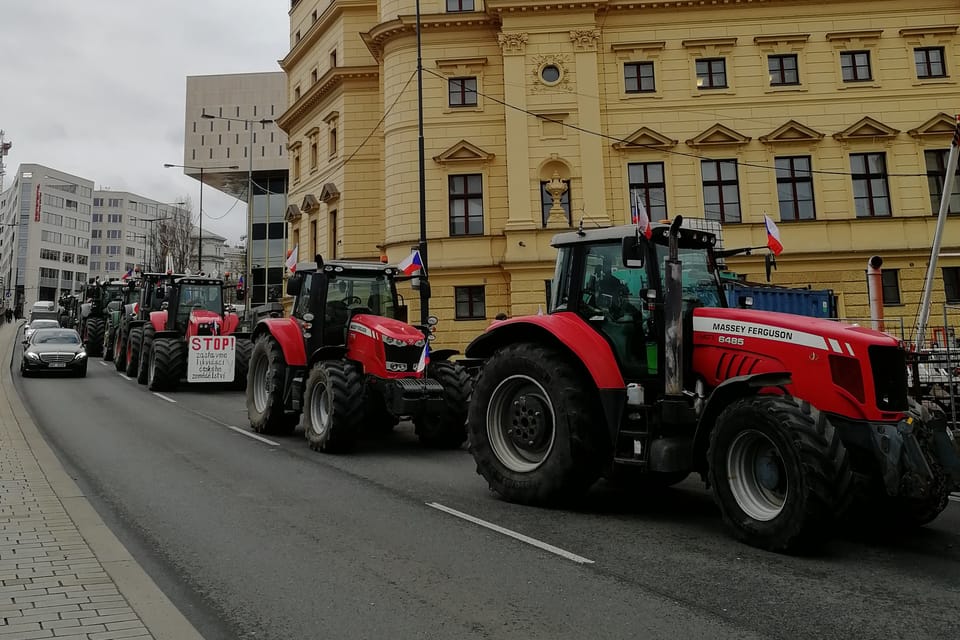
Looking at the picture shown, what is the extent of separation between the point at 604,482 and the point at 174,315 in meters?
15.6

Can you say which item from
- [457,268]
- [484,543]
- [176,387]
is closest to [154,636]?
[484,543]

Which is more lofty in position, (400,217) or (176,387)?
(400,217)

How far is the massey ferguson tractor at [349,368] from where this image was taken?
9.44 m

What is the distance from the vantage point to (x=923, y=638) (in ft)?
12.1

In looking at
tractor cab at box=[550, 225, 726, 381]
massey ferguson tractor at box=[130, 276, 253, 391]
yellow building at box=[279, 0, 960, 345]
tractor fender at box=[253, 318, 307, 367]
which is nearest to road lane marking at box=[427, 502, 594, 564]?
tractor cab at box=[550, 225, 726, 381]

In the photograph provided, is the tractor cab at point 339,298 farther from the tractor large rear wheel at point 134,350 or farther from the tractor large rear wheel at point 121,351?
the tractor large rear wheel at point 121,351

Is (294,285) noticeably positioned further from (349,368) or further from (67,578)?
(67,578)

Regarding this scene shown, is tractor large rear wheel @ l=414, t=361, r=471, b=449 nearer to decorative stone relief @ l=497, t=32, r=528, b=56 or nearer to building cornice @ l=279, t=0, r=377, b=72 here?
decorative stone relief @ l=497, t=32, r=528, b=56

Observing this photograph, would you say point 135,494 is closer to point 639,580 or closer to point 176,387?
point 639,580

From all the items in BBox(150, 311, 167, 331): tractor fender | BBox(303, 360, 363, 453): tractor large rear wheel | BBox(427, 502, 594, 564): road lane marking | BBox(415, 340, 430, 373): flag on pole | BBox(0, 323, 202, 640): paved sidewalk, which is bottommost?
BBox(427, 502, 594, 564): road lane marking

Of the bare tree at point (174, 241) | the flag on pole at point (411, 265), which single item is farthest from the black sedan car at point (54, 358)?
the bare tree at point (174, 241)

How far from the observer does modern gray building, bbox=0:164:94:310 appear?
355 feet

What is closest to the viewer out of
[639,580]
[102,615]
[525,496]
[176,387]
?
[102,615]

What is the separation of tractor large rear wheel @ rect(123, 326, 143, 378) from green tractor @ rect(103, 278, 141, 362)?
265cm
